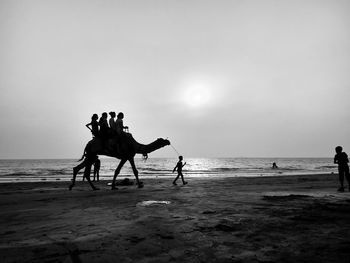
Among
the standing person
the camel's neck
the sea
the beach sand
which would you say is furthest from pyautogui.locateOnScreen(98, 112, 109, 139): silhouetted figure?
the beach sand

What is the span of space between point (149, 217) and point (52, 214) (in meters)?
2.70

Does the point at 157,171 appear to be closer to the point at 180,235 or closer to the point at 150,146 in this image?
the point at 150,146

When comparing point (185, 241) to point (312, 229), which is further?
point (312, 229)

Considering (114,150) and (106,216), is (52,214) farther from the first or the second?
(114,150)

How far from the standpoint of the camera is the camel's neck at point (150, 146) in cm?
1425

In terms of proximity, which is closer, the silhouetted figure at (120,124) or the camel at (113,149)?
the camel at (113,149)

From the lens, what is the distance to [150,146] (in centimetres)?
1441

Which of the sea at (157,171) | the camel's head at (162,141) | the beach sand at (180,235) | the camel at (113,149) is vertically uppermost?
the camel's head at (162,141)

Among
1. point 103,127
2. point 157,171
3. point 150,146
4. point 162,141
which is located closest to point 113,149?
point 103,127

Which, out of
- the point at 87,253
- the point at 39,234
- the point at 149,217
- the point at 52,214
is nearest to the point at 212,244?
the point at 87,253

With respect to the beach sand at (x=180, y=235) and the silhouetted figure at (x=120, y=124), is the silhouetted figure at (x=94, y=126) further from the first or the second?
the beach sand at (x=180, y=235)

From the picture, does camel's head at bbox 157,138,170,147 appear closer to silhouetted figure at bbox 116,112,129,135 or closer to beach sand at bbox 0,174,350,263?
silhouetted figure at bbox 116,112,129,135

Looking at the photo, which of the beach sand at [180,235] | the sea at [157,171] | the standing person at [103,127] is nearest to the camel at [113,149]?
the standing person at [103,127]

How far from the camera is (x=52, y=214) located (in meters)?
7.01
